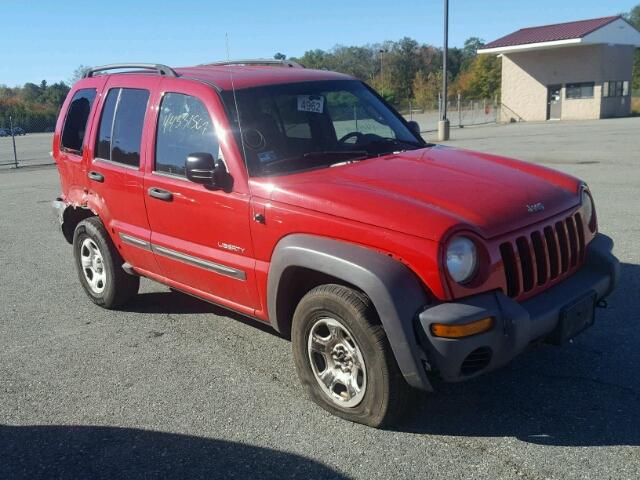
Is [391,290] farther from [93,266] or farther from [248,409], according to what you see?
[93,266]

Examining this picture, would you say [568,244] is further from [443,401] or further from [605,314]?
[605,314]

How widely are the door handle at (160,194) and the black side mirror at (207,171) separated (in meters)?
0.50

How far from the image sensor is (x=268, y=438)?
135 inches

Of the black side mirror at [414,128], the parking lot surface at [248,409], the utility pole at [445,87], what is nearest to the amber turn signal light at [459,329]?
the parking lot surface at [248,409]

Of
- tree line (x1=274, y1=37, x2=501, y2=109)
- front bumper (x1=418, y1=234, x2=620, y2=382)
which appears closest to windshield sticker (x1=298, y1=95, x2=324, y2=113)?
front bumper (x1=418, y1=234, x2=620, y2=382)

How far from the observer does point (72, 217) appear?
6.10m

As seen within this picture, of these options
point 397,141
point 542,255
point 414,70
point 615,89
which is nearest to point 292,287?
point 542,255

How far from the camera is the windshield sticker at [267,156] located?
13.3ft

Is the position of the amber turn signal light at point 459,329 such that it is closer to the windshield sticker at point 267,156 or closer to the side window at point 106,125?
the windshield sticker at point 267,156

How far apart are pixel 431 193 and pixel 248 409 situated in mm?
1645

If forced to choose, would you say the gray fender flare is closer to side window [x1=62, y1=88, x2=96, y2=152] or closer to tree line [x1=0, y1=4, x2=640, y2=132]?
side window [x1=62, y1=88, x2=96, y2=152]

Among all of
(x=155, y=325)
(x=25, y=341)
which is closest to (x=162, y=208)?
(x=155, y=325)

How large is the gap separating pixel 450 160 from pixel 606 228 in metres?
4.21

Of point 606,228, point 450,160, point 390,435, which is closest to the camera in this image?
point 390,435
